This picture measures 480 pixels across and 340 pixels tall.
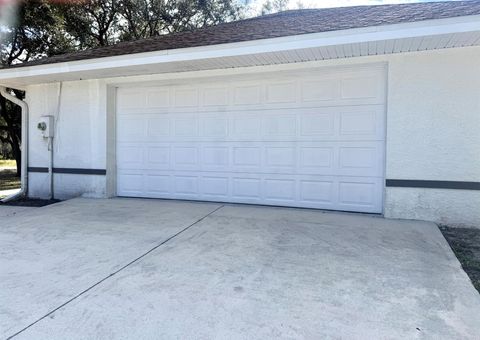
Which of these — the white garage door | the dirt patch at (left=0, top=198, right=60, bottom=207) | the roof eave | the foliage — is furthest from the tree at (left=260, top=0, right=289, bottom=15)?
the dirt patch at (left=0, top=198, right=60, bottom=207)

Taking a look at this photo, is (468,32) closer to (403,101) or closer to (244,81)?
(403,101)

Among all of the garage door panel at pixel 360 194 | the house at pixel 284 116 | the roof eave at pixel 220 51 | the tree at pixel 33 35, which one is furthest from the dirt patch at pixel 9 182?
the garage door panel at pixel 360 194

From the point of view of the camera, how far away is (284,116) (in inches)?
259

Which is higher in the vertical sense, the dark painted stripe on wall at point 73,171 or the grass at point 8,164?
the dark painted stripe on wall at point 73,171

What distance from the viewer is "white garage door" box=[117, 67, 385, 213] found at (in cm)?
609

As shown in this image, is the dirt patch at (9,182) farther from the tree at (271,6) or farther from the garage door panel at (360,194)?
the tree at (271,6)

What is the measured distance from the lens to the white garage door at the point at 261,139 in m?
6.09

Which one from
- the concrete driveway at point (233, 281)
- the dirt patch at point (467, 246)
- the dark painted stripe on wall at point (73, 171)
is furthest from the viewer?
the dark painted stripe on wall at point (73, 171)

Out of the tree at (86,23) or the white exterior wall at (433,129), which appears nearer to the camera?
the white exterior wall at (433,129)

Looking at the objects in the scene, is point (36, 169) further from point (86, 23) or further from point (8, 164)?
point (8, 164)

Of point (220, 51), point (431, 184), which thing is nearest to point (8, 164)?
point (220, 51)

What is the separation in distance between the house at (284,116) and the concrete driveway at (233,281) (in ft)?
3.25

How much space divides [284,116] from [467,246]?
3510 mm

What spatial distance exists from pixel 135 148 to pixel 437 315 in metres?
6.55
